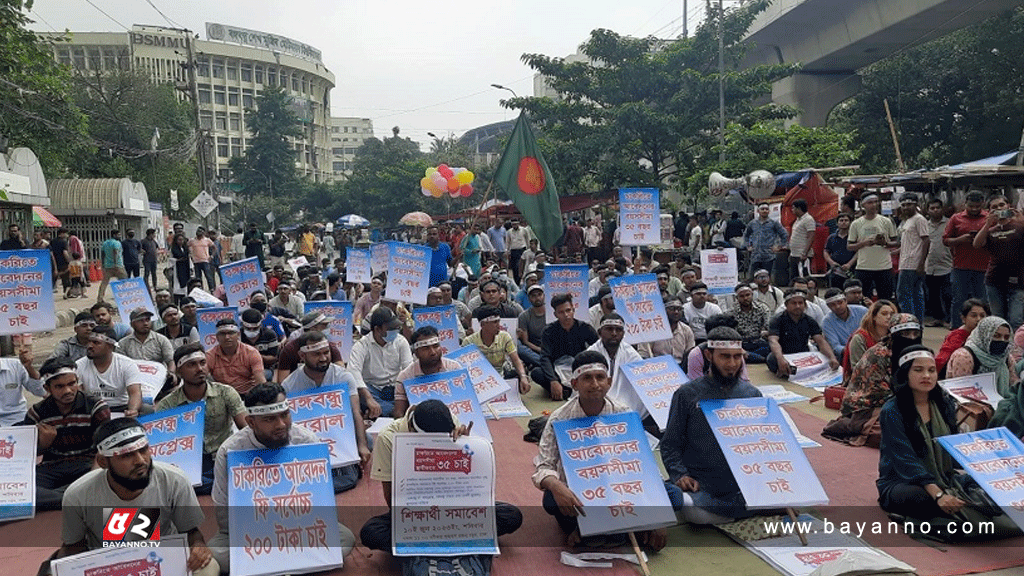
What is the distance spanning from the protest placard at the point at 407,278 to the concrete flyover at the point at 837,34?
2009 cm

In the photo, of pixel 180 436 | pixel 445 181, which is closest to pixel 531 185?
pixel 180 436

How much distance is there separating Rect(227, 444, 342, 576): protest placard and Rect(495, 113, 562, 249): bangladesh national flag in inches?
333

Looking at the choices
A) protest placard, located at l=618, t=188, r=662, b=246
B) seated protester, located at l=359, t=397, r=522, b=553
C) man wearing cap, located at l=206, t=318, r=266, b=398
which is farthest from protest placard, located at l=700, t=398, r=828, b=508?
protest placard, located at l=618, t=188, r=662, b=246

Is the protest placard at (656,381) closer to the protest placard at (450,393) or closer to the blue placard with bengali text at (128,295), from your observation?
the protest placard at (450,393)

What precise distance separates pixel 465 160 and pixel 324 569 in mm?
60813

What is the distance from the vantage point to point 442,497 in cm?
514

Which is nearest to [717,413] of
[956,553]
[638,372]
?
[956,553]

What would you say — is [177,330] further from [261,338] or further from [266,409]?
[266,409]

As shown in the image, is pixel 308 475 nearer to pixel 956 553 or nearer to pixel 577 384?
pixel 577 384

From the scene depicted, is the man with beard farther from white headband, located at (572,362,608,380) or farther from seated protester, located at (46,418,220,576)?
seated protester, located at (46,418,220,576)

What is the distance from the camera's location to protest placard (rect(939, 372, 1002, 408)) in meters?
6.56

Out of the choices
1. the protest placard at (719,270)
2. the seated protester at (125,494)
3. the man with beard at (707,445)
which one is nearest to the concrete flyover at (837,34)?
the protest placard at (719,270)

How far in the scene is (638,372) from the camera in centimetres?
769

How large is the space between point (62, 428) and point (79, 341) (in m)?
2.25
